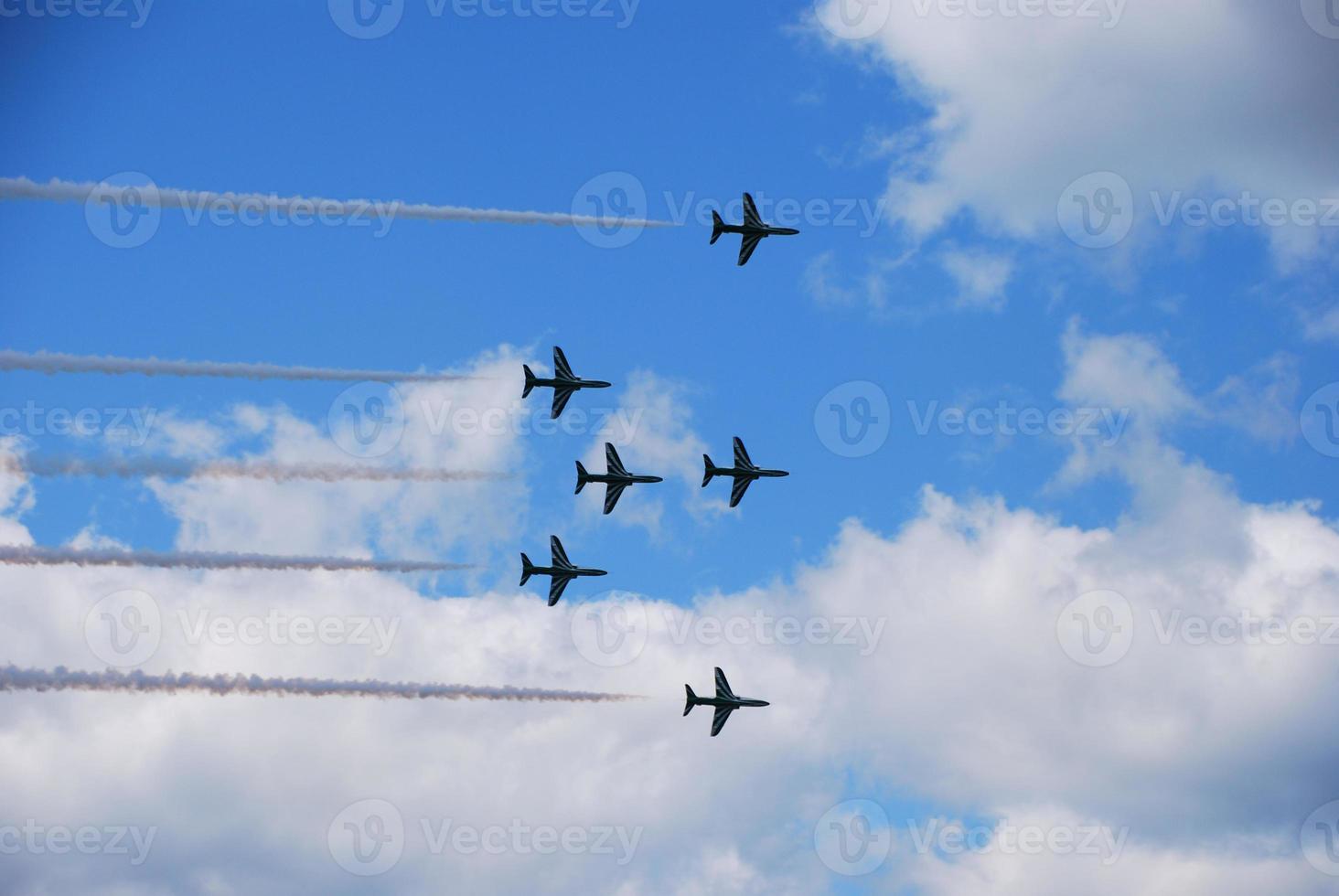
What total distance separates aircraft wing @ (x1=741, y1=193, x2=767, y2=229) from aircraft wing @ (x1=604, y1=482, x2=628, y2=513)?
26.9 m

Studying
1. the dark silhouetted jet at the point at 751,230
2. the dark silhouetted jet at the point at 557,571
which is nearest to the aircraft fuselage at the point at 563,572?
the dark silhouetted jet at the point at 557,571

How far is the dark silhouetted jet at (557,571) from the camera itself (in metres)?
154

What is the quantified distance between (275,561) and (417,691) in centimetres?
1864

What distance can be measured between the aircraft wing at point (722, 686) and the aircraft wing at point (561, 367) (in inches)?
1242

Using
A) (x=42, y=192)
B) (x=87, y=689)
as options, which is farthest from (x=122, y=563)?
(x=42, y=192)

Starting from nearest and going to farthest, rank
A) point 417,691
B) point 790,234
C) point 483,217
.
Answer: point 483,217, point 417,691, point 790,234

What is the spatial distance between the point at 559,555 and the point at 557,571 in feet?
6.79

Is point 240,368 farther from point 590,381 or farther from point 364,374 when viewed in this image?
point 590,381

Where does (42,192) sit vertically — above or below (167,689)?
above

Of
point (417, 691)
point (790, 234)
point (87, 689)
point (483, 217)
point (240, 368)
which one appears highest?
point (790, 234)

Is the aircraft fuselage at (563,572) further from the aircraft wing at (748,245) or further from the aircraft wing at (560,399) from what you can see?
the aircraft wing at (748,245)

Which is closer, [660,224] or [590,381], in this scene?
[660,224]

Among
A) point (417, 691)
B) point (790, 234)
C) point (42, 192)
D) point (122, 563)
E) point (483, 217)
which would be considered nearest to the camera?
point (42, 192)

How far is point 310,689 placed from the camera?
12900cm
